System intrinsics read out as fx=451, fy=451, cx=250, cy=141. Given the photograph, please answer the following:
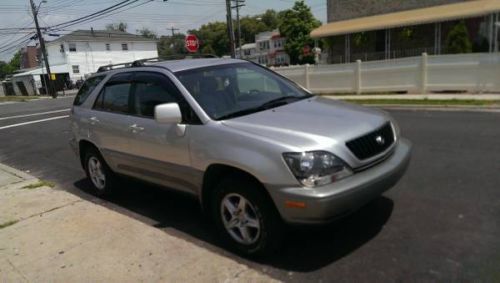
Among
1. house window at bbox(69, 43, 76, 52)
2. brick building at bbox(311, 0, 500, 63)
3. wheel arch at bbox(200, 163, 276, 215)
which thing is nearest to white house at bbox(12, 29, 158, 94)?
house window at bbox(69, 43, 76, 52)

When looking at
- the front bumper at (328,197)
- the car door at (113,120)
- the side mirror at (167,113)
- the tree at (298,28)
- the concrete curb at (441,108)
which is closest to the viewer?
the front bumper at (328,197)

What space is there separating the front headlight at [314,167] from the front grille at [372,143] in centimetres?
26

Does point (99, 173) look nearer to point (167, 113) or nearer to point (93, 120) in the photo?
point (93, 120)

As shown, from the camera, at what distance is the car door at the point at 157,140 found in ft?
14.4

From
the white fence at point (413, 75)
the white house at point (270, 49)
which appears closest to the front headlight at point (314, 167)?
the white fence at point (413, 75)

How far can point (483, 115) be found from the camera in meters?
10.4

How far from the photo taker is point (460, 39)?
21375mm

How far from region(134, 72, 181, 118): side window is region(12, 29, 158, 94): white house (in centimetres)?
5659

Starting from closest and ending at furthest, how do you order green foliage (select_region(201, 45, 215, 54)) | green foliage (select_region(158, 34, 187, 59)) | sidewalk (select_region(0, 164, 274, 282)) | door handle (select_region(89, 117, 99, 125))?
sidewalk (select_region(0, 164, 274, 282))
door handle (select_region(89, 117, 99, 125))
green foliage (select_region(201, 45, 215, 54))
green foliage (select_region(158, 34, 187, 59))

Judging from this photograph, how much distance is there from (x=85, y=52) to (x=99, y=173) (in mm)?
64612

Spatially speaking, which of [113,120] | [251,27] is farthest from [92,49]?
[113,120]

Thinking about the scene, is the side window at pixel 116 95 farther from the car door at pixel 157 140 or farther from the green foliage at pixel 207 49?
the green foliage at pixel 207 49

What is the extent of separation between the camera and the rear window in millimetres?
6242

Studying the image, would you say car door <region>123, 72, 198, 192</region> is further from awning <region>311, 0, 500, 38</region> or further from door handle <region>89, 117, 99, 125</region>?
awning <region>311, 0, 500, 38</region>
